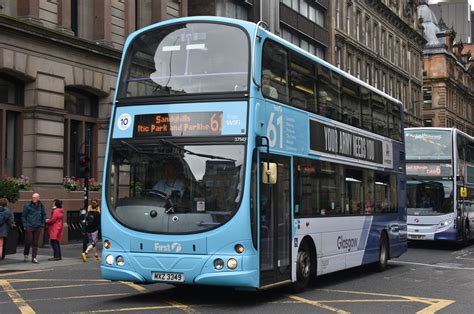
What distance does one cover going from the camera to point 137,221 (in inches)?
391

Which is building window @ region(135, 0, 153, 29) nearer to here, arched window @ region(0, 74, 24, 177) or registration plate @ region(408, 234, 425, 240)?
arched window @ region(0, 74, 24, 177)

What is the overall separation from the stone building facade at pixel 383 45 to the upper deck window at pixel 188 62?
38.1 meters

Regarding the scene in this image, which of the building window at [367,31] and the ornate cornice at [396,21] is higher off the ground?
the ornate cornice at [396,21]

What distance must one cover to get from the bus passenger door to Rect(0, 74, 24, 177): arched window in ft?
47.5

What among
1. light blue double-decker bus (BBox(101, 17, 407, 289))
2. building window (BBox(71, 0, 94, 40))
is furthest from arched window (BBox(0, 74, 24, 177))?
light blue double-decker bus (BBox(101, 17, 407, 289))

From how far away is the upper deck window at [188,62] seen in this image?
10094 millimetres

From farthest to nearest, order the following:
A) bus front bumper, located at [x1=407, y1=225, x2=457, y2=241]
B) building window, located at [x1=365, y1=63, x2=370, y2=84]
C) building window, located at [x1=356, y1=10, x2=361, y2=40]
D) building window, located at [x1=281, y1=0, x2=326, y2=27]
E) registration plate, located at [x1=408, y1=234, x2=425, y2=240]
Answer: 1. building window, located at [x1=365, y1=63, x2=370, y2=84]
2. building window, located at [x1=356, y1=10, x2=361, y2=40]
3. building window, located at [x1=281, y1=0, x2=326, y2=27]
4. registration plate, located at [x1=408, y1=234, x2=425, y2=240]
5. bus front bumper, located at [x1=407, y1=225, x2=457, y2=241]

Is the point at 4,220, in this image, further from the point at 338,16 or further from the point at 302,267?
the point at 338,16

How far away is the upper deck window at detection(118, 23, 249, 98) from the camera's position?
33.1 ft

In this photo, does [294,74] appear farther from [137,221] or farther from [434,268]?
[434,268]

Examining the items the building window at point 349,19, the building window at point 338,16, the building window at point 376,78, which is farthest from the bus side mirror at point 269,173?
the building window at point 376,78

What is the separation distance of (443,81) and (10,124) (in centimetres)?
7232

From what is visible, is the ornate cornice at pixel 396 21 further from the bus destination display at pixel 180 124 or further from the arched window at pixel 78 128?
the bus destination display at pixel 180 124

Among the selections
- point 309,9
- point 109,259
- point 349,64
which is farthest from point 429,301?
point 349,64
